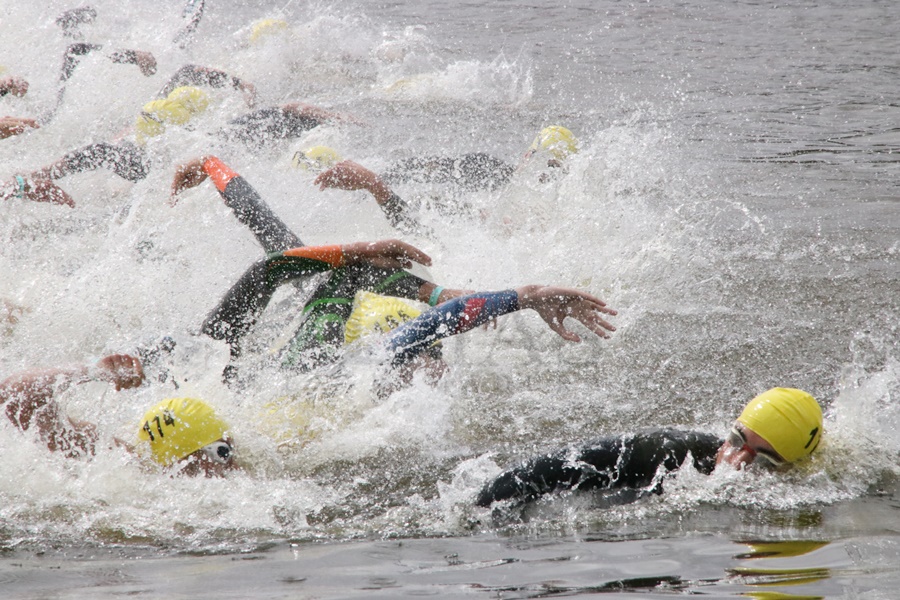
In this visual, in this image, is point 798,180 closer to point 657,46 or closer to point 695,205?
point 695,205

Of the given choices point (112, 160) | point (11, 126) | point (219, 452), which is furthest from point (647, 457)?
point (11, 126)

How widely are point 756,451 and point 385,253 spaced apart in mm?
2435

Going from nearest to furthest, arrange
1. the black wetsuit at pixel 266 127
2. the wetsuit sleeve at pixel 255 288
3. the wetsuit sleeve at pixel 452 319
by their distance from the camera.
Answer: the wetsuit sleeve at pixel 452 319 → the wetsuit sleeve at pixel 255 288 → the black wetsuit at pixel 266 127

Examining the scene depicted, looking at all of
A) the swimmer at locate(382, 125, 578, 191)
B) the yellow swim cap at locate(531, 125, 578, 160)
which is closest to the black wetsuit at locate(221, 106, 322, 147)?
the swimmer at locate(382, 125, 578, 191)

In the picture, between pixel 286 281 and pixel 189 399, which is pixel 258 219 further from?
pixel 189 399

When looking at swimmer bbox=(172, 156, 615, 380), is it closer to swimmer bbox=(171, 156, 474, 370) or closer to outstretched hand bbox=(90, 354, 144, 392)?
swimmer bbox=(171, 156, 474, 370)

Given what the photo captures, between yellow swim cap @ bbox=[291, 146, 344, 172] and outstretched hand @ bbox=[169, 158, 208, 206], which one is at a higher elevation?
yellow swim cap @ bbox=[291, 146, 344, 172]

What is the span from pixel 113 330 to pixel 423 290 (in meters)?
2.83

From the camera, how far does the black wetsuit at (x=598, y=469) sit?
434 centimetres

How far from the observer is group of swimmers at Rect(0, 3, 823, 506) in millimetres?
4391

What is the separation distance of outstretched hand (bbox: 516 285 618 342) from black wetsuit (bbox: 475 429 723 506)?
0.58m

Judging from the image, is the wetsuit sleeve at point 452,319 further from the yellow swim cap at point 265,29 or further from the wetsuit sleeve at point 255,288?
the yellow swim cap at point 265,29

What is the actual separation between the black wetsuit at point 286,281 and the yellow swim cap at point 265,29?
11749 mm

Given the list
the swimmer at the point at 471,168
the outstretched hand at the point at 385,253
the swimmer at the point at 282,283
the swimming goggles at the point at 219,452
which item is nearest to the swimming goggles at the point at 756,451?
the swimmer at the point at 282,283
